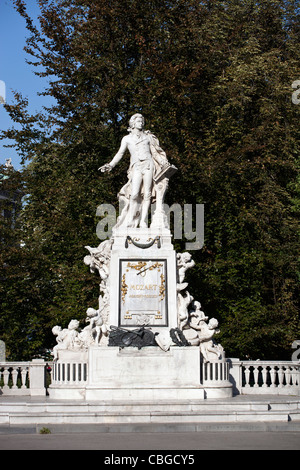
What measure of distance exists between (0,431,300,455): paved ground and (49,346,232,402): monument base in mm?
2423

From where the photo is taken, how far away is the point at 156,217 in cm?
1836

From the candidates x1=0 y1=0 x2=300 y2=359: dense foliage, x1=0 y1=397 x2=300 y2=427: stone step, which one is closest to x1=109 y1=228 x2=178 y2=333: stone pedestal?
x1=0 y1=397 x2=300 y2=427: stone step

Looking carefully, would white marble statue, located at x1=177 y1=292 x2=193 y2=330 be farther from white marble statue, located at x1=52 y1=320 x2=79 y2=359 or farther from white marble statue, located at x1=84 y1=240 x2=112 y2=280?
white marble statue, located at x1=52 y1=320 x2=79 y2=359

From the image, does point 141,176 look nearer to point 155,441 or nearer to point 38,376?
point 38,376

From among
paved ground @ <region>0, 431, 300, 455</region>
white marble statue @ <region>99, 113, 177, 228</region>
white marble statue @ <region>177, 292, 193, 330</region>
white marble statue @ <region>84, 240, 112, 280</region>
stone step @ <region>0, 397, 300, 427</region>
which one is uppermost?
white marble statue @ <region>99, 113, 177, 228</region>

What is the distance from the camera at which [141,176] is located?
18547 mm

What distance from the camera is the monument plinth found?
1650cm

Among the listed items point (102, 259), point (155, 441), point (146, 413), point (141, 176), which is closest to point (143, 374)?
point (146, 413)

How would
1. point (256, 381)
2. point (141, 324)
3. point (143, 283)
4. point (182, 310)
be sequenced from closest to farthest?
point (141, 324) → point (182, 310) → point (143, 283) → point (256, 381)

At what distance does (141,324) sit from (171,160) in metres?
10.6

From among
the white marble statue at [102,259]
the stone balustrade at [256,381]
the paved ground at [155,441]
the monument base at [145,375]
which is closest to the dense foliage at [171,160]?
the stone balustrade at [256,381]
